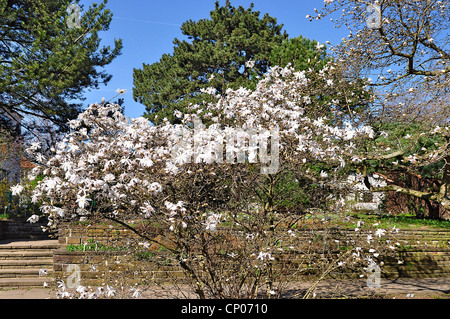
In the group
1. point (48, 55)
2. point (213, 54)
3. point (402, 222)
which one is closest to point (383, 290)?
point (402, 222)

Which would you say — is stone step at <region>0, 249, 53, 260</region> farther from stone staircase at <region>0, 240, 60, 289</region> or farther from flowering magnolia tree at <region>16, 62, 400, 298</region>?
flowering magnolia tree at <region>16, 62, 400, 298</region>

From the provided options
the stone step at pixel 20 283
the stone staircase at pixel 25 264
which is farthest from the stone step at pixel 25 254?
the stone step at pixel 20 283

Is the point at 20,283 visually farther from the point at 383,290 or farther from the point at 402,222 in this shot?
the point at 402,222

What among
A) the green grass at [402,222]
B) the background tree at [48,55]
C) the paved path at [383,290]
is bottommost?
the paved path at [383,290]

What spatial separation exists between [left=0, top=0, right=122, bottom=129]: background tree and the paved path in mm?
7466

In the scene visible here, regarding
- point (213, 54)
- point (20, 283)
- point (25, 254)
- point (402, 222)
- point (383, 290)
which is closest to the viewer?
point (383, 290)

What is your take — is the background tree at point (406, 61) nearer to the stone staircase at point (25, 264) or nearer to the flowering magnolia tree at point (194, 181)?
the flowering magnolia tree at point (194, 181)

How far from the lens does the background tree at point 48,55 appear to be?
12.8m

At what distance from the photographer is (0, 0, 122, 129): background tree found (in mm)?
12797

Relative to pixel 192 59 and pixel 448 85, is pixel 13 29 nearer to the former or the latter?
pixel 192 59

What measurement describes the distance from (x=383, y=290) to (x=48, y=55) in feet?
42.9

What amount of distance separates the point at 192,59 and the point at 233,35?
2756 mm

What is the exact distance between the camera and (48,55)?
1337 cm

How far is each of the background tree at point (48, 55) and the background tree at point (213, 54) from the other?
5.92m
